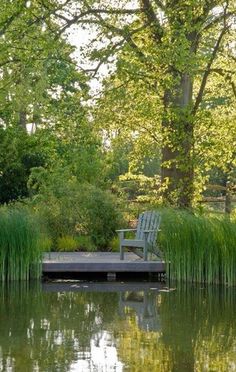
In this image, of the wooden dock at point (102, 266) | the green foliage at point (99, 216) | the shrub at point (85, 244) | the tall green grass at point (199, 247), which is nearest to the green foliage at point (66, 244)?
the shrub at point (85, 244)

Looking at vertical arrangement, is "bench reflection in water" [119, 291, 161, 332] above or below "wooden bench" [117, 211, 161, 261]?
below

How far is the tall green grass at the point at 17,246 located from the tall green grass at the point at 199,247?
6.13 ft

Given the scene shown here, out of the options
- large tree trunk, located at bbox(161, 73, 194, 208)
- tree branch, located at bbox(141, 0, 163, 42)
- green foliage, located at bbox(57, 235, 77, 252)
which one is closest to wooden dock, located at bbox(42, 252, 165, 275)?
green foliage, located at bbox(57, 235, 77, 252)

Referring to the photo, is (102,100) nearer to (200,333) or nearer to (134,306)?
(134,306)

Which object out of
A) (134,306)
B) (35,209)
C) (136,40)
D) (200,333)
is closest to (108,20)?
(136,40)

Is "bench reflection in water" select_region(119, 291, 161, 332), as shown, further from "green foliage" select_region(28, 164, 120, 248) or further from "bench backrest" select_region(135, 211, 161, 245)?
"green foliage" select_region(28, 164, 120, 248)

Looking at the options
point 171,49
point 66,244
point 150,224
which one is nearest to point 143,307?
point 150,224

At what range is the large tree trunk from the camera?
15930 mm

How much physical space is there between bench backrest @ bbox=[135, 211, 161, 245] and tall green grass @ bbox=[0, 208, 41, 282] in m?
1.75

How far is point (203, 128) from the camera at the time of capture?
54.6 feet

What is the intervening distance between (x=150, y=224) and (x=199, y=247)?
4.16ft

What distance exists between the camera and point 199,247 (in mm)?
12156

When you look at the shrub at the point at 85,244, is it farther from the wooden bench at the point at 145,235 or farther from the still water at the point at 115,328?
the still water at the point at 115,328

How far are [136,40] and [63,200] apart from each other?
371 centimetres
